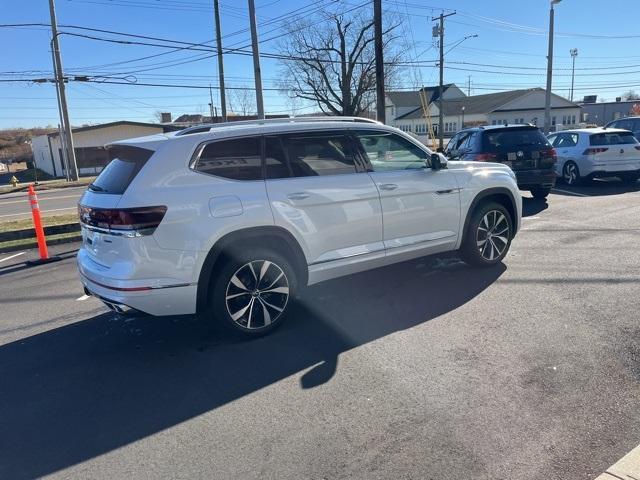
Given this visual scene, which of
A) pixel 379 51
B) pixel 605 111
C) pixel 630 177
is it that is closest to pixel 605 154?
pixel 630 177

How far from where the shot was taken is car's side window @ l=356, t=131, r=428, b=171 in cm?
510

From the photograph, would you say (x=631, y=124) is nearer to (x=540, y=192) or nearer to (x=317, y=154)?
(x=540, y=192)

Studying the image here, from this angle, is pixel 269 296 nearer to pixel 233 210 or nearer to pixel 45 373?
pixel 233 210

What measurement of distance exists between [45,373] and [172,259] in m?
1.38

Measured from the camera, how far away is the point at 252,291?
14.3 ft

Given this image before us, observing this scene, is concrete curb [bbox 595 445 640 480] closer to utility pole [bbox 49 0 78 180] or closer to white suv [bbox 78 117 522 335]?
white suv [bbox 78 117 522 335]

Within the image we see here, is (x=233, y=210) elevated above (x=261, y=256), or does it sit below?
above

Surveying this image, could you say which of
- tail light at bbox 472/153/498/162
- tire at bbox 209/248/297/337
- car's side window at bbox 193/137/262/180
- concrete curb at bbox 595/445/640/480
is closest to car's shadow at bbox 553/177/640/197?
tail light at bbox 472/153/498/162

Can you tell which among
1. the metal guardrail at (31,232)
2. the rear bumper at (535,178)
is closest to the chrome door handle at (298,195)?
the metal guardrail at (31,232)

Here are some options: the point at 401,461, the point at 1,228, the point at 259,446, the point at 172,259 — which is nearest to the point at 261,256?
the point at 172,259

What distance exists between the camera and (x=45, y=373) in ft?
13.1

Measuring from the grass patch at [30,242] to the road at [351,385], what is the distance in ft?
12.1

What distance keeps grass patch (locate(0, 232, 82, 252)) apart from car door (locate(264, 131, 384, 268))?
21.1 ft

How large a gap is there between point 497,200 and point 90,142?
1732 inches
